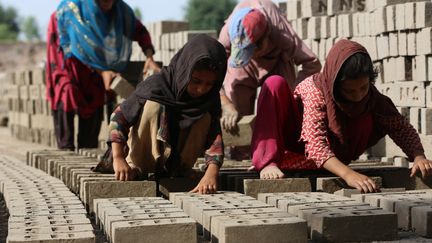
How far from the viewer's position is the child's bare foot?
5.11 m

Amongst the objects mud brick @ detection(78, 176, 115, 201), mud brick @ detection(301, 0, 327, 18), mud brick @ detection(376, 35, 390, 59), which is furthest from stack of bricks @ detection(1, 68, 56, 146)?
mud brick @ detection(78, 176, 115, 201)

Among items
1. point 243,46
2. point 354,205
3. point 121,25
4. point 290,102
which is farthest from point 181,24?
point 354,205

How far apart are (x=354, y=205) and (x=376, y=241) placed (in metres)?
0.31

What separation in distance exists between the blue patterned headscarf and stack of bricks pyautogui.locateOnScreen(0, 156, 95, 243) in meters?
2.53

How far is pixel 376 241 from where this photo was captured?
3.94 meters

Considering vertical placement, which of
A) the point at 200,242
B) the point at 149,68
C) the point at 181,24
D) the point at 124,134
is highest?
the point at 181,24

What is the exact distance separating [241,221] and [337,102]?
156 cm

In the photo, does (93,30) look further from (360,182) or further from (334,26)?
(360,182)

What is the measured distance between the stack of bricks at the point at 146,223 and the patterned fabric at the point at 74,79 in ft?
14.6

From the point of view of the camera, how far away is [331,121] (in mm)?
5145

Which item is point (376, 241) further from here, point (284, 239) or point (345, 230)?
point (284, 239)

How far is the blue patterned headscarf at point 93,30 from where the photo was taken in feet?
27.2

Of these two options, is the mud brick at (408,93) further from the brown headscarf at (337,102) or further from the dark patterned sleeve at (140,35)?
the dark patterned sleeve at (140,35)

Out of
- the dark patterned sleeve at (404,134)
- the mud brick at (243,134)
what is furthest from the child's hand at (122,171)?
the dark patterned sleeve at (404,134)
